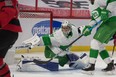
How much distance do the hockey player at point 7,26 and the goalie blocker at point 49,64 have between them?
3.25ft

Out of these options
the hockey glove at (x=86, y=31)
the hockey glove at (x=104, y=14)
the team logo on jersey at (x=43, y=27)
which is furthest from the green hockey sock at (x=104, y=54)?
the team logo on jersey at (x=43, y=27)

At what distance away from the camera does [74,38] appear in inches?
147

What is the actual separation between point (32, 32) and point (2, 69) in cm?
251

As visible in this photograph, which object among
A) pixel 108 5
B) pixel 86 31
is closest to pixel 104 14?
pixel 108 5

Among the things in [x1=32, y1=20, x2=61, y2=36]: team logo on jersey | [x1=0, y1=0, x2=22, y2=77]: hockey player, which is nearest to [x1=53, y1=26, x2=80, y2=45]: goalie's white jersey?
[x1=0, y1=0, x2=22, y2=77]: hockey player

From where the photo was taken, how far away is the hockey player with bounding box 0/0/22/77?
2383 millimetres

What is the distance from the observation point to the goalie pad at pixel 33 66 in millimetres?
3590

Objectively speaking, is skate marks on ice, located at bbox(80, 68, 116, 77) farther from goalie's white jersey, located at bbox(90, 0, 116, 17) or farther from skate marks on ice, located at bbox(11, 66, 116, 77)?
goalie's white jersey, located at bbox(90, 0, 116, 17)

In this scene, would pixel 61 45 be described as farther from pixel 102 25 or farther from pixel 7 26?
pixel 7 26

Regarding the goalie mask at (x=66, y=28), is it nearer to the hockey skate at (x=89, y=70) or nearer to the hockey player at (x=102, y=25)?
the hockey player at (x=102, y=25)

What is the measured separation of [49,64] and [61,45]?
24cm

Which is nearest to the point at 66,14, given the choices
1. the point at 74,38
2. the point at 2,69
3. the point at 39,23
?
the point at 39,23

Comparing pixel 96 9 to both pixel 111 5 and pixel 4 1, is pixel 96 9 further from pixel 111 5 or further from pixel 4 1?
pixel 4 1

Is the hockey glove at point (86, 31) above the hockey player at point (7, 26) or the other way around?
the other way around
